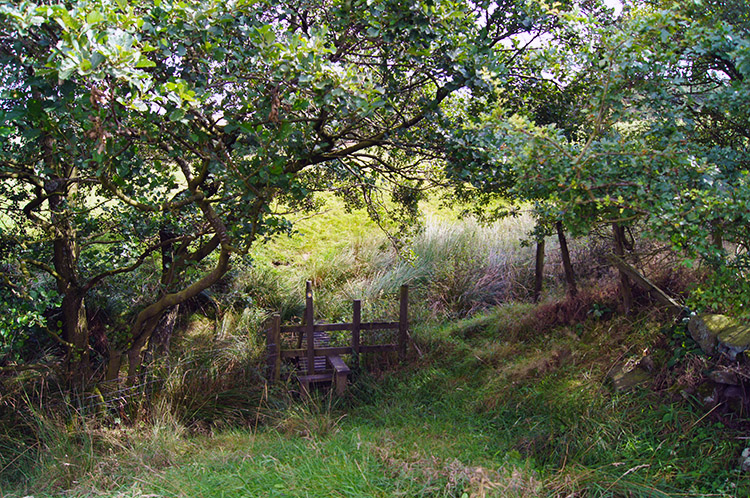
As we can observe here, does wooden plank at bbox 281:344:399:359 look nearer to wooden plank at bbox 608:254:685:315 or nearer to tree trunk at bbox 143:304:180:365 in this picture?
tree trunk at bbox 143:304:180:365

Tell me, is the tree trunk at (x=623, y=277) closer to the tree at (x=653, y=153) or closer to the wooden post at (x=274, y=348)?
the tree at (x=653, y=153)

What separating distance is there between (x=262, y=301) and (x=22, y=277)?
4.80m

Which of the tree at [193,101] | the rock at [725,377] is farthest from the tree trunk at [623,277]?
the tree at [193,101]

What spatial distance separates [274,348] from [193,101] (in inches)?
169

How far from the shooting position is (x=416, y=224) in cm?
738

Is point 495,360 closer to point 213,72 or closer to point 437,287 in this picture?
point 437,287

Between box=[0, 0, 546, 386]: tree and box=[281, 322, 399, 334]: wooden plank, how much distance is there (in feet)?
5.04

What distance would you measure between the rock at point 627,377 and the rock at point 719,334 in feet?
1.84

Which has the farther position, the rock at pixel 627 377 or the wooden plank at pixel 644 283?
the wooden plank at pixel 644 283

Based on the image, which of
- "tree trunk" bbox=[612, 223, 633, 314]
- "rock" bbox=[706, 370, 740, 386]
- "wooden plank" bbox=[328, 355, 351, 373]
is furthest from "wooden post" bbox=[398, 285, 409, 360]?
"rock" bbox=[706, 370, 740, 386]

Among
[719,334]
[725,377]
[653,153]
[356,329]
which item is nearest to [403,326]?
[356,329]

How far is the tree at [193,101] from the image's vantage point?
10.7ft

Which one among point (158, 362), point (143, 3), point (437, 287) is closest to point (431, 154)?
point (143, 3)

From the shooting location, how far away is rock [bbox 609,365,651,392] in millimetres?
5223
